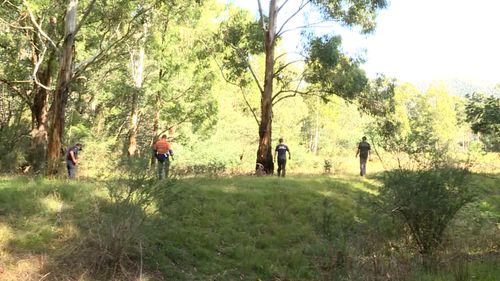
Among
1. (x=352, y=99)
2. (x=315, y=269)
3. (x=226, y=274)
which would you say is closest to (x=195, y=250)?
(x=226, y=274)

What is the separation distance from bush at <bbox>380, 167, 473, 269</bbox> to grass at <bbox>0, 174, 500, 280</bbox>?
0.40 metres

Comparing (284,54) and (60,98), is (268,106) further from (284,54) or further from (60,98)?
(60,98)

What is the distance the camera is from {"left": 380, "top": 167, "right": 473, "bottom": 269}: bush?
30.5 ft

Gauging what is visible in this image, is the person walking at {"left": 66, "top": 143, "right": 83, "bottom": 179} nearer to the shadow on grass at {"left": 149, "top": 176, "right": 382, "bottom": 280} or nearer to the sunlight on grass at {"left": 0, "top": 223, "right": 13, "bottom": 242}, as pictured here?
the shadow on grass at {"left": 149, "top": 176, "right": 382, "bottom": 280}

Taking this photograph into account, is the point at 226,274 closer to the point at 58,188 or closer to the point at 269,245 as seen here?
the point at 269,245

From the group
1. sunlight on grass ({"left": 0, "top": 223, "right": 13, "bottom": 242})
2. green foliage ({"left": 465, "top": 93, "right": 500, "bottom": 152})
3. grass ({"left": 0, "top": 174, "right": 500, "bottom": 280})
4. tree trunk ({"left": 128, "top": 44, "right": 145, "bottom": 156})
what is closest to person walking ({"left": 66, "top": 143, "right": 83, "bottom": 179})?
grass ({"left": 0, "top": 174, "right": 500, "bottom": 280})

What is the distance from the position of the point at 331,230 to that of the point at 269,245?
236cm

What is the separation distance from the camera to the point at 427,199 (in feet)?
30.3

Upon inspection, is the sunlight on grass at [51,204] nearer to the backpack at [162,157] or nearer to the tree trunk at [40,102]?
the backpack at [162,157]

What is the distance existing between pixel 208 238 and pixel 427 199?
16.3 ft

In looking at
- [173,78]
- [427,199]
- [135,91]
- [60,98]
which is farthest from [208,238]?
[173,78]

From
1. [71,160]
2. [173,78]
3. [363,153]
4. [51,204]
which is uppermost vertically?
[173,78]

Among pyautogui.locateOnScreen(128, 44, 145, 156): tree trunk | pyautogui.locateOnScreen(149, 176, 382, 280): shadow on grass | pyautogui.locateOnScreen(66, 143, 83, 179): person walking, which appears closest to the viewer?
pyautogui.locateOnScreen(149, 176, 382, 280): shadow on grass

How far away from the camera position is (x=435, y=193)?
30.6ft
